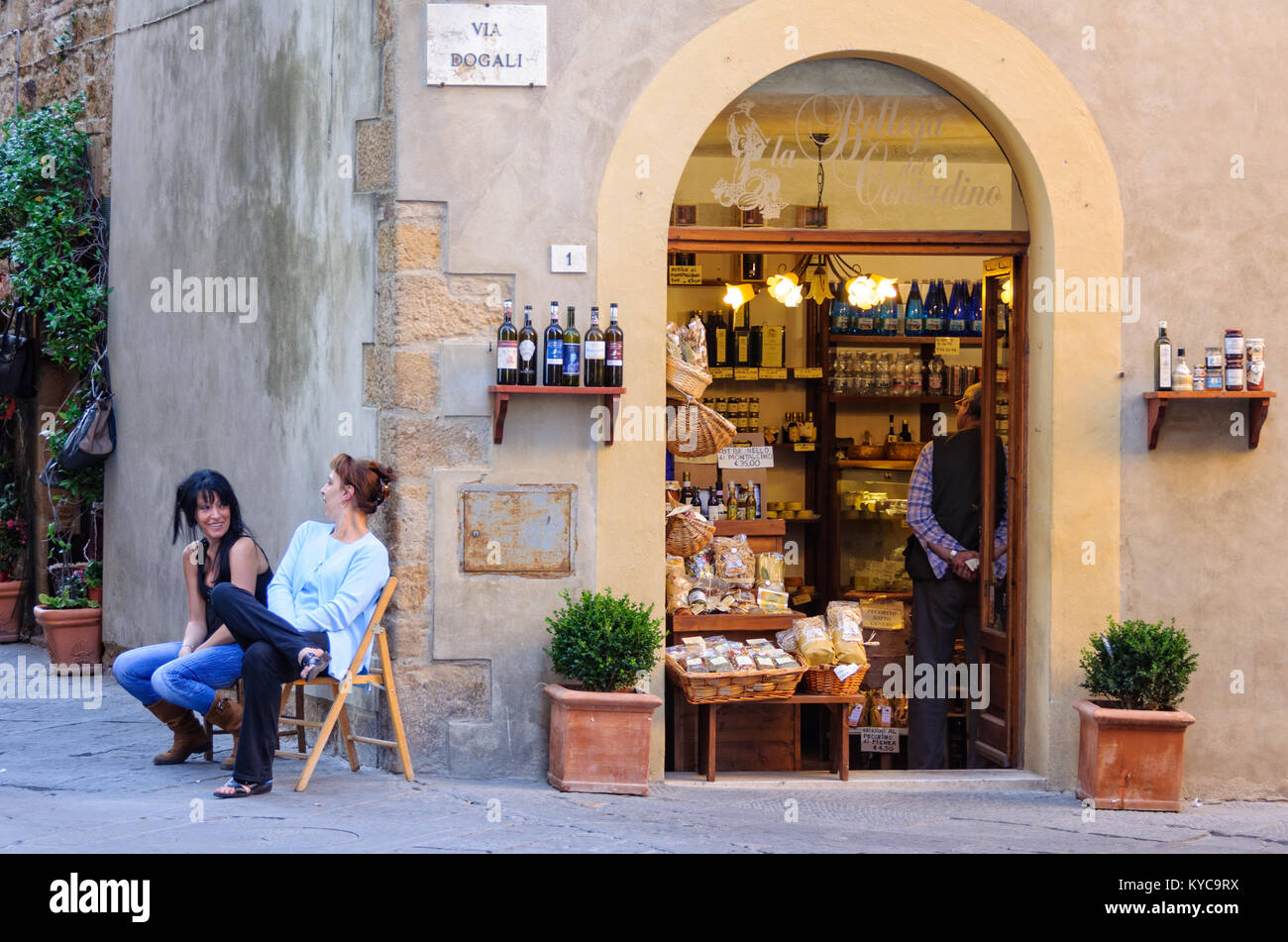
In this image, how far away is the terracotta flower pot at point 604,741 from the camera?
6.16 metres

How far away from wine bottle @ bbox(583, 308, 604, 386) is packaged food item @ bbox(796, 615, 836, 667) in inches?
64.1

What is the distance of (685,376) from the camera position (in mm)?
6914

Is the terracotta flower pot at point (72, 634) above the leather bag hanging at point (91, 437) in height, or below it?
below

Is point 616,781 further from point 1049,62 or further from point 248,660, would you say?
point 1049,62

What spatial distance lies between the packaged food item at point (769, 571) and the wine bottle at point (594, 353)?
1.72 metres

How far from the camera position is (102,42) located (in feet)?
32.0

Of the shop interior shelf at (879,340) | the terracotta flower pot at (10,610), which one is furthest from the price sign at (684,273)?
the terracotta flower pot at (10,610)

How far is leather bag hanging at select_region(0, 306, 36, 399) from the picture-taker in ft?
32.1

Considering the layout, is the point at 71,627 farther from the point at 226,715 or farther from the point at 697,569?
the point at 697,569

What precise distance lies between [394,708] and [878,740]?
9.78 feet

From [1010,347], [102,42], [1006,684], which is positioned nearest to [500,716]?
Answer: [1006,684]

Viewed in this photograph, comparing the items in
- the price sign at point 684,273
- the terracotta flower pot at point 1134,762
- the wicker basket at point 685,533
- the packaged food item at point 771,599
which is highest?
the price sign at point 684,273

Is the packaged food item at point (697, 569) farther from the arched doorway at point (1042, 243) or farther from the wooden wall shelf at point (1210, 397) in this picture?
the wooden wall shelf at point (1210, 397)

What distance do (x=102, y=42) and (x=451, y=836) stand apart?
22.4 feet
